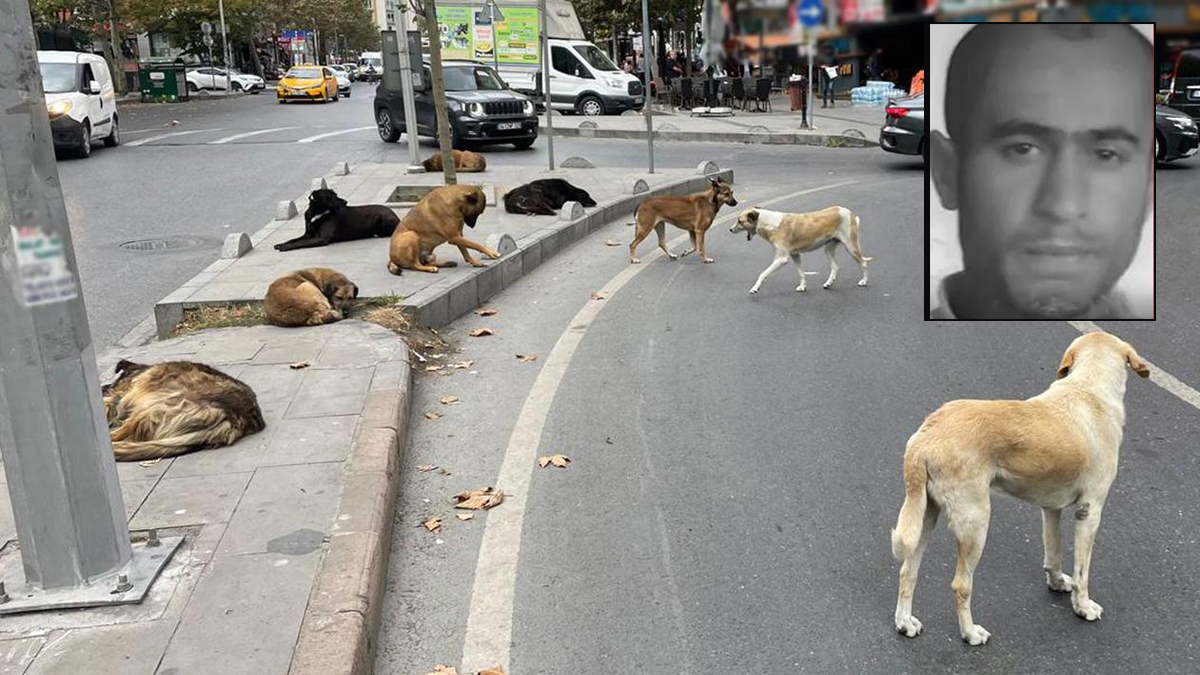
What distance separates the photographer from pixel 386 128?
22.3m

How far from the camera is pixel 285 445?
497 centimetres

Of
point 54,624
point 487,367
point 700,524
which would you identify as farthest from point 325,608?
point 487,367

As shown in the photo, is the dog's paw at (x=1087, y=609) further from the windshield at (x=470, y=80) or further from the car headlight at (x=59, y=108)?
the car headlight at (x=59, y=108)

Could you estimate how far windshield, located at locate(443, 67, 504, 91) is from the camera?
70.1 ft

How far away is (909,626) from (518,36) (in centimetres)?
2966

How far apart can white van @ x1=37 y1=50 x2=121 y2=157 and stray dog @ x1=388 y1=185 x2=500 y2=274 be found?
42.6 feet

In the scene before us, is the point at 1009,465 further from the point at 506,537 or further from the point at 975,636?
the point at 506,537

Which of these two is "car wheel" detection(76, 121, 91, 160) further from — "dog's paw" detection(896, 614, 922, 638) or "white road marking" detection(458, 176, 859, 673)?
"dog's paw" detection(896, 614, 922, 638)

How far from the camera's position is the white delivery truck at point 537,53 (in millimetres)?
29125

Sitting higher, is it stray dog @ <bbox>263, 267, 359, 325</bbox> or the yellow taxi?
the yellow taxi

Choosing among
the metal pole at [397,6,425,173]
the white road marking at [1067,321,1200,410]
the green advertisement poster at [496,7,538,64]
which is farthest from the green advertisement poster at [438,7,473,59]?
the white road marking at [1067,321,1200,410]

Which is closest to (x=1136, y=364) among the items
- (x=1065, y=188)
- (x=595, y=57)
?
(x=1065, y=188)

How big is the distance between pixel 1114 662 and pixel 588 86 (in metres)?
27.2

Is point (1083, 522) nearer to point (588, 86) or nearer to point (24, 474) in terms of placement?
point (24, 474)
